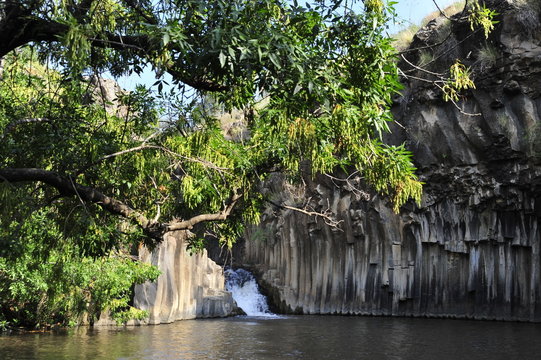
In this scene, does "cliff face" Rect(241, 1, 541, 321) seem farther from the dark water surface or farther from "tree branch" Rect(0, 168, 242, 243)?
"tree branch" Rect(0, 168, 242, 243)

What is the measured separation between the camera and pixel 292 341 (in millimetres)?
25984

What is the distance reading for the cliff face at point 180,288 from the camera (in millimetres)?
32688

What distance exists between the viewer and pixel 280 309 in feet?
149

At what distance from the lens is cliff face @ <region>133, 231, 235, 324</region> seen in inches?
1287

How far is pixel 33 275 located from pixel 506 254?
81.2 ft

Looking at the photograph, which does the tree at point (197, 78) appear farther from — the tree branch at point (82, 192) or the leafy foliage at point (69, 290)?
the leafy foliage at point (69, 290)

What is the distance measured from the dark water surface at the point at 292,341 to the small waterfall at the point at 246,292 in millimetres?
11499

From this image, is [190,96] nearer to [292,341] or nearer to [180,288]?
[292,341]

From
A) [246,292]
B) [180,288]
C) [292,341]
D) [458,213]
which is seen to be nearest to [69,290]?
[292,341]

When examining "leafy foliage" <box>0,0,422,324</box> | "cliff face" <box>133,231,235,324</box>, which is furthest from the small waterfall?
"leafy foliage" <box>0,0,422,324</box>

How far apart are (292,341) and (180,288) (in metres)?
11.9

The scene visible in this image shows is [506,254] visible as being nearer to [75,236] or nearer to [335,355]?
[335,355]

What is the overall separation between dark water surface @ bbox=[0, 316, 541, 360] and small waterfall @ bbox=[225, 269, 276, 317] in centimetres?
1150

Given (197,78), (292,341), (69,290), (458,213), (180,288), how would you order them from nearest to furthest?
(197,78) < (69,290) < (292,341) < (180,288) < (458,213)
